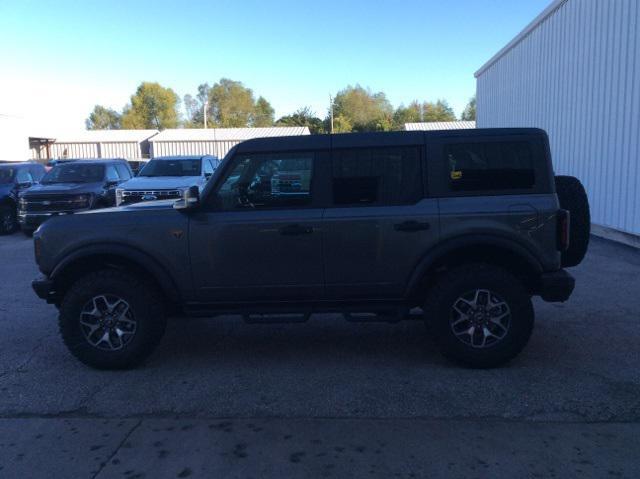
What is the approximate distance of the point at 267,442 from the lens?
386 centimetres

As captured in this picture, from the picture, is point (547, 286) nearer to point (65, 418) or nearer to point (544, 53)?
point (65, 418)

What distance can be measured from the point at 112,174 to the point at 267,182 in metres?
11.0

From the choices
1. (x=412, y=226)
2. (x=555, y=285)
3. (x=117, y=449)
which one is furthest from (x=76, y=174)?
(x=555, y=285)

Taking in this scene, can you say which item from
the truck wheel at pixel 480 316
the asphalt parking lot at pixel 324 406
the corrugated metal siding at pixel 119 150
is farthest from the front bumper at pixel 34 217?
the corrugated metal siding at pixel 119 150

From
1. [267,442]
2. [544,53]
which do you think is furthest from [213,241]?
[544,53]

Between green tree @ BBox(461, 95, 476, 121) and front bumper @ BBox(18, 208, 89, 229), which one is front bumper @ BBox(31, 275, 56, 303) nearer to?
front bumper @ BBox(18, 208, 89, 229)

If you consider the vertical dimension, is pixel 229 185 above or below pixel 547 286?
above

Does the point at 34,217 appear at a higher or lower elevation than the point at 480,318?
higher

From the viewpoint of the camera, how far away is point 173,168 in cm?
1442

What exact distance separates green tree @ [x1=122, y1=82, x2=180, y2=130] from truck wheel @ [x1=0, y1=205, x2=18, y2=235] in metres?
89.8

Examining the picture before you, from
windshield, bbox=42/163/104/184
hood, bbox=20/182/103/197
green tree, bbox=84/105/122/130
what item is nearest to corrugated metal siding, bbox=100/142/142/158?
windshield, bbox=42/163/104/184

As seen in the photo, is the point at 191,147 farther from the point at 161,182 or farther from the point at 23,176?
the point at 161,182

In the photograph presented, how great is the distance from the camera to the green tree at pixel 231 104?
10212 cm

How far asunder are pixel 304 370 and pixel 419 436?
150 centimetres
